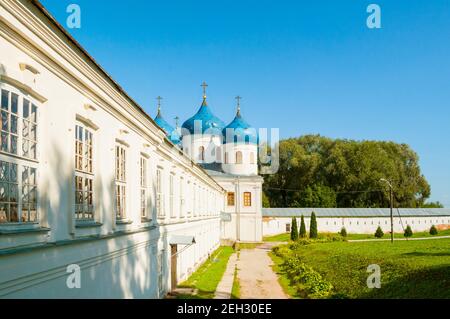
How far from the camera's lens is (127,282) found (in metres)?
9.53

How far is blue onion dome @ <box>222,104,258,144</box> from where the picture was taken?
43.2m

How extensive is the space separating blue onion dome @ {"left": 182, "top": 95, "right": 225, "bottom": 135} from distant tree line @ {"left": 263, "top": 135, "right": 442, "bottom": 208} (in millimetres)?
17243

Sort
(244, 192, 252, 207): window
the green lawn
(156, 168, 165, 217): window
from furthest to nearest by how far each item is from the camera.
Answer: (244, 192, 252, 207): window → (156, 168, 165, 217): window → the green lawn

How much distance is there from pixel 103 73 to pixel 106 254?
120 inches

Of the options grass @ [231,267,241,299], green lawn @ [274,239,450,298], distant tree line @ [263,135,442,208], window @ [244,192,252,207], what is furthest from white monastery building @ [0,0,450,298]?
distant tree line @ [263,135,442,208]

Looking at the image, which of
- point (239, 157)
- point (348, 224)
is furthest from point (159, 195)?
point (348, 224)

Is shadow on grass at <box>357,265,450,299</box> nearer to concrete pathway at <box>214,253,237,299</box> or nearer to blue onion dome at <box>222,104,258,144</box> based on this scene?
concrete pathway at <box>214,253,237,299</box>

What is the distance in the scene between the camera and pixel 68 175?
645 cm

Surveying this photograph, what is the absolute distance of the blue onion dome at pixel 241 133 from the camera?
43.2 m

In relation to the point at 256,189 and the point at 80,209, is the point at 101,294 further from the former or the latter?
the point at 256,189

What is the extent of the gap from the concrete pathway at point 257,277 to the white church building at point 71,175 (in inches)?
144

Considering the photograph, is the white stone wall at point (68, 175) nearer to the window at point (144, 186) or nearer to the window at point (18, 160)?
the window at point (18, 160)

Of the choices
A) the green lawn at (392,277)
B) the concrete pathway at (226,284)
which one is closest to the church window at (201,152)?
the concrete pathway at (226,284)
